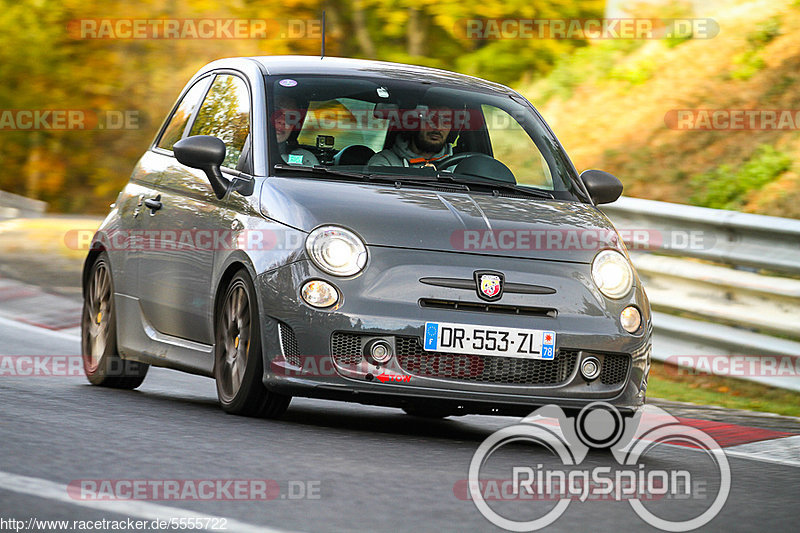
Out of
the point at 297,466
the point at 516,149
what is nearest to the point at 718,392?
the point at 516,149

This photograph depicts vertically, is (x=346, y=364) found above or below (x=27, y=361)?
above

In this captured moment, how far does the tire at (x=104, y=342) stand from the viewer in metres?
9.09

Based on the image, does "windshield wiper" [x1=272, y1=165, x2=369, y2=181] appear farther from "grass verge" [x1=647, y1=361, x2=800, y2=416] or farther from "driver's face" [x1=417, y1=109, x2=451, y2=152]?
"grass verge" [x1=647, y1=361, x2=800, y2=416]

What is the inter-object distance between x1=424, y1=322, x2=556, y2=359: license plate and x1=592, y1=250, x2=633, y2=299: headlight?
420 millimetres

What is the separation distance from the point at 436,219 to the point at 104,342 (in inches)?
115

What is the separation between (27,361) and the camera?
413 inches

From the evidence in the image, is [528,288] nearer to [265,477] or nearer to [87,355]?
[265,477]

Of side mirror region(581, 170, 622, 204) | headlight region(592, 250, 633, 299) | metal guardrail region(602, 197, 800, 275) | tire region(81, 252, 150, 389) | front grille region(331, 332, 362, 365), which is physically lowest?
tire region(81, 252, 150, 389)

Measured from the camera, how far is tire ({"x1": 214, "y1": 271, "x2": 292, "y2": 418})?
702 cm

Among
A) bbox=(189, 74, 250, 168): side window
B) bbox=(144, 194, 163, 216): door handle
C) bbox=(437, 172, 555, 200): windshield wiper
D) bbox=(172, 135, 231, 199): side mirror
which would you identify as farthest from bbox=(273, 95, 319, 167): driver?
bbox=(144, 194, 163, 216): door handle

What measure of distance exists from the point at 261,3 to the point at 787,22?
1047cm

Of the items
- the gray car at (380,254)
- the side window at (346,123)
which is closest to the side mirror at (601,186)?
the gray car at (380,254)

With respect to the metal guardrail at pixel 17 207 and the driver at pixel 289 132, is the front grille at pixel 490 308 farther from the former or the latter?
the metal guardrail at pixel 17 207

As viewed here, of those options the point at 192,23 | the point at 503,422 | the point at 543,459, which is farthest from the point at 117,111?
the point at 543,459
